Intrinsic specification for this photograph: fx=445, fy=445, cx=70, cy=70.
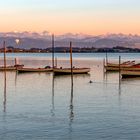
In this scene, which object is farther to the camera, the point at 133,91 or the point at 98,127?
the point at 133,91

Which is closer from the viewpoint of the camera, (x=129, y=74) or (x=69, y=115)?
(x=69, y=115)

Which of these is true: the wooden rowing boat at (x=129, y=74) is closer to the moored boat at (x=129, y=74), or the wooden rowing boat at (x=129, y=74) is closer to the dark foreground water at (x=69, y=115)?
the moored boat at (x=129, y=74)

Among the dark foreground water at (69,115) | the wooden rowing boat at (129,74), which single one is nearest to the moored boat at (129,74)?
the wooden rowing boat at (129,74)

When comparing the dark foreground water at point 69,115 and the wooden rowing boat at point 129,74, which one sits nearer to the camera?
the dark foreground water at point 69,115

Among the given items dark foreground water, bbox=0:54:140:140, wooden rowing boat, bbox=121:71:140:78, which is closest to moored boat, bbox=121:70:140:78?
wooden rowing boat, bbox=121:71:140:78

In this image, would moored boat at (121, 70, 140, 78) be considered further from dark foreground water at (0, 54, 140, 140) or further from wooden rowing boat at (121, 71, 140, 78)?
dark foreground water at (0, 54, 140, 140)

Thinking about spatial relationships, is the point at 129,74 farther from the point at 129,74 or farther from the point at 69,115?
the point at 69,115

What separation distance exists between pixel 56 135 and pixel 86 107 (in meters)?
11.7

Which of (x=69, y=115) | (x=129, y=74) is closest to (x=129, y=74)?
(x=129, y=74)

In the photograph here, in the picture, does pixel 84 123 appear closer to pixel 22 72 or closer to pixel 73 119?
pixel 73 119

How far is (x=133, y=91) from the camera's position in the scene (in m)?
53.7

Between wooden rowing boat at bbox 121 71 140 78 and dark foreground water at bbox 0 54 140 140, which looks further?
wooden rowing boat at bbox 121 71 140 78

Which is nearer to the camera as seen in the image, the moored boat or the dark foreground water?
the dark foreground water

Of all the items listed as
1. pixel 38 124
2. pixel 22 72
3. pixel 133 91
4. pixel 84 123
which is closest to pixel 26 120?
pixel 38 124
